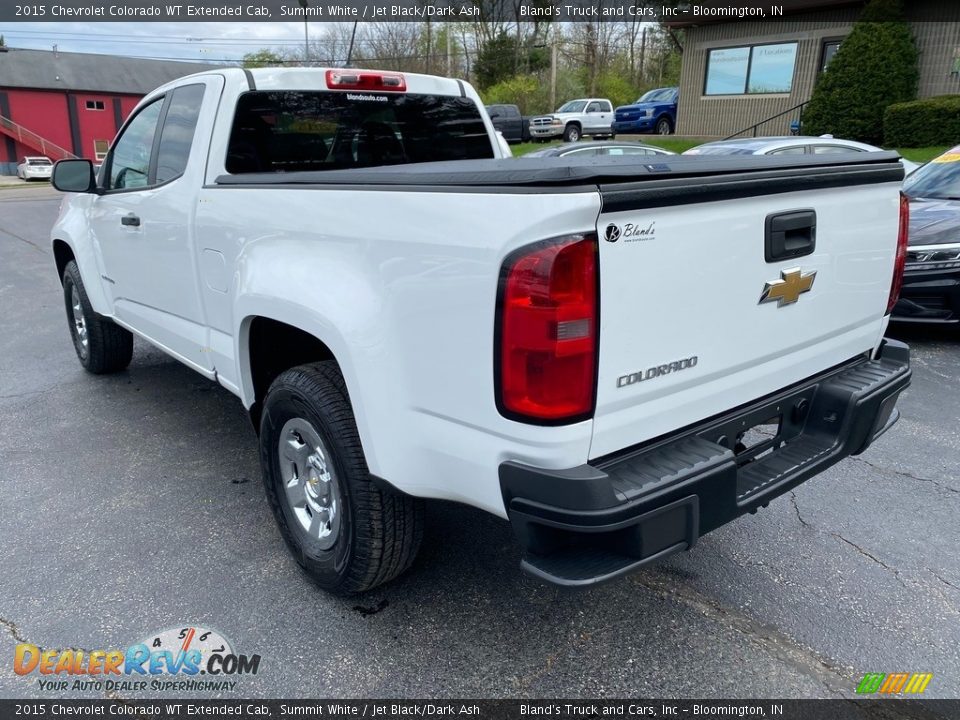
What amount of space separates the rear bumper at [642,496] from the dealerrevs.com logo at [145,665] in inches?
48.1

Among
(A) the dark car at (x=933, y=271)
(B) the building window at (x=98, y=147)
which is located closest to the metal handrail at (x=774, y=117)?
(A) the dark car at (x=933, y=271)

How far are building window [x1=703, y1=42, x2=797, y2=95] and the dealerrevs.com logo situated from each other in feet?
73.6

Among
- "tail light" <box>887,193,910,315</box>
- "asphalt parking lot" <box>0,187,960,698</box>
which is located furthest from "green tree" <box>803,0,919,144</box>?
"tail light" <box>887,193,910,315</box>

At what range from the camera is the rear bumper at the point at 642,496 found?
193 cm

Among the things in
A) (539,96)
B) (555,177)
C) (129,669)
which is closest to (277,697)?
(129,669)

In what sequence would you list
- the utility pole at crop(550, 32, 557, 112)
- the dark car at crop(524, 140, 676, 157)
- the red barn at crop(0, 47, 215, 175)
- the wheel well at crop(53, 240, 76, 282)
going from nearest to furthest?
the wheel well at crop(53, 240, 76, 282)
the dark car at crop(524, 140, 676, 157)
the utility pole at crop(550, 32, 557, 112)
the red barn at crop(0, 47, 215, 175)

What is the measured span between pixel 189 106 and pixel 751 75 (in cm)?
2137

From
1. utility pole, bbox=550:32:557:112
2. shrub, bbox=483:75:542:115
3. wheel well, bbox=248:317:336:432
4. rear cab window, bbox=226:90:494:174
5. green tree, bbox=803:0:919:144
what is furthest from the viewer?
shrub, bbox=483:75:542:115

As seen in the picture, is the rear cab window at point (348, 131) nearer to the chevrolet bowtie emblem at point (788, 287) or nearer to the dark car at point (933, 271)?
the chevrolet bowtie emblem at point (788, 287)

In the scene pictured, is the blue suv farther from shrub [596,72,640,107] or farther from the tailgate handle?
the tailgate handle

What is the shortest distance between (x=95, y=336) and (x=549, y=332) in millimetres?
4510

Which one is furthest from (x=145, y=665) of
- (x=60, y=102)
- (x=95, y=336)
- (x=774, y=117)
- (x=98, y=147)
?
(x=60, y=102)

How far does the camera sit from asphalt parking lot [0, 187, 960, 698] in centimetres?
248

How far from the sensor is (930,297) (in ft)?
19.4
